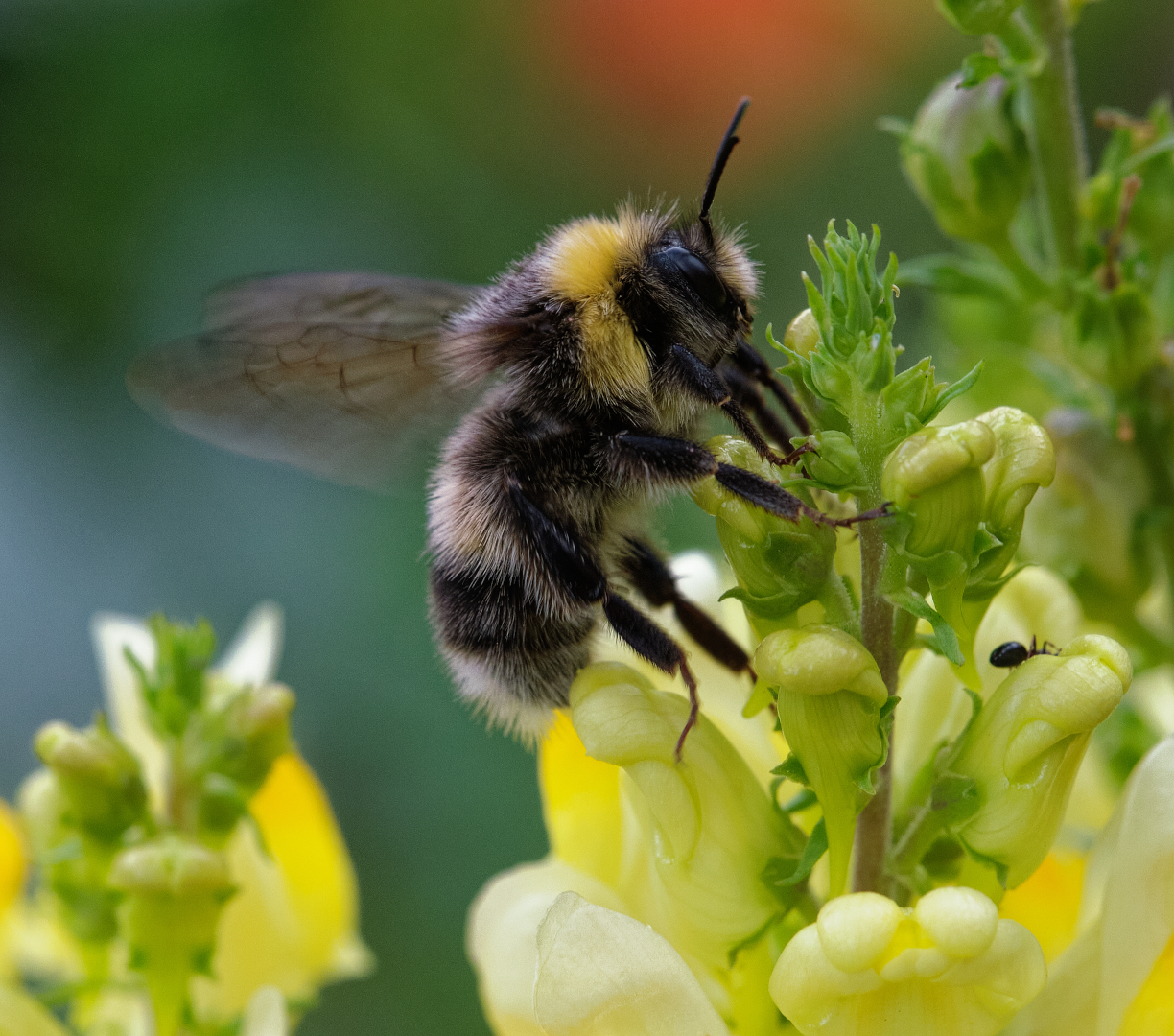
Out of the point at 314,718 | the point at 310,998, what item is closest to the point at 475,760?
the point at 314,718

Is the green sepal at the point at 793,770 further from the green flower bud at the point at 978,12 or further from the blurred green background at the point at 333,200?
the blurred green background at the point at 333,200

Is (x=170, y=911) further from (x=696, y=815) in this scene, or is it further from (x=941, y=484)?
(x=941, y=484)

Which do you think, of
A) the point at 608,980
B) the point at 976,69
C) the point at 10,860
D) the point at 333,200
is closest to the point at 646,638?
the point at 608,980

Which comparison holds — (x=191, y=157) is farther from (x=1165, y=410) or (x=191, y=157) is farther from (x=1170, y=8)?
(x=1165, y=410)

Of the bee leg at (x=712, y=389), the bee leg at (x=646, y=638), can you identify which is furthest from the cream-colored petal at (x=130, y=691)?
the bee leg at (x=712, y=389)

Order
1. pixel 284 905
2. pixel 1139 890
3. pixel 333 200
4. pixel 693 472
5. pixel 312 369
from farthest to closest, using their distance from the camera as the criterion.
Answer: pixel 333 200 → pixel 284 905 → pixel 312 369 → pixel 693 472 → pixel 1139 890

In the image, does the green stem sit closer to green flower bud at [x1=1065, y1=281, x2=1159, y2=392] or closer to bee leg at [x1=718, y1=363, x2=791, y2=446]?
green flower bud at [x1=1065, y1=281, x2=1159, y2=392]

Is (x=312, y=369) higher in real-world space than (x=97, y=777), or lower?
higher
